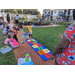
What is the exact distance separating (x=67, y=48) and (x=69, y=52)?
92 mm

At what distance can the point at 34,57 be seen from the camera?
156 inches

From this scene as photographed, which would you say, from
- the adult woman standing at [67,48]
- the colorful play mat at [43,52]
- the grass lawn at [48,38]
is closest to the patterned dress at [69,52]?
the adult woman standing at [67,48]

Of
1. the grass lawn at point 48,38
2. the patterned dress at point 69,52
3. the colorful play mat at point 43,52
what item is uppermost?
the patterned dress at point 69,52

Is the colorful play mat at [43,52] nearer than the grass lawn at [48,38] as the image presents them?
Yes

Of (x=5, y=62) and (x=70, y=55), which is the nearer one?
(x=70, y=55)

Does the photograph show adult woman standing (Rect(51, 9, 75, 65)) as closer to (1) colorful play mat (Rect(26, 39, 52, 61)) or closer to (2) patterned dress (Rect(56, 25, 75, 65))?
(2) patterned dress (Rect(56, 25, 75, 65))

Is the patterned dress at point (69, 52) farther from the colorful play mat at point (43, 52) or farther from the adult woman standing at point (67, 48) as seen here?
the colorful play mat at point (43, 52)

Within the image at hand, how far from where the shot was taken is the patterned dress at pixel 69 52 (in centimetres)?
130

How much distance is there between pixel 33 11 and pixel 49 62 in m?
50.1

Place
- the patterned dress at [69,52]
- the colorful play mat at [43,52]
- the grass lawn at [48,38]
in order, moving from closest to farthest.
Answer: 1. the patterned dress at [69,52]
2. the colorful play mat at [43,52]
3. the grass lawn at [48,38]

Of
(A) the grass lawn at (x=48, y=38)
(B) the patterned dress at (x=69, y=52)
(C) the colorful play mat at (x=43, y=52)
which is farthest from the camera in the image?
(A) the grass lawn at (x=48, y=38)

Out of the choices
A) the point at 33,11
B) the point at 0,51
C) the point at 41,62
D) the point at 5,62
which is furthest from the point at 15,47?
the point at 33,11

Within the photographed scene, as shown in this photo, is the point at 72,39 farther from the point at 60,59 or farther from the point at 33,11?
the point at 33,11

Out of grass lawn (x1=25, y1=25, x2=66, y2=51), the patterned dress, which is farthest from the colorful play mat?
the patterned dress
